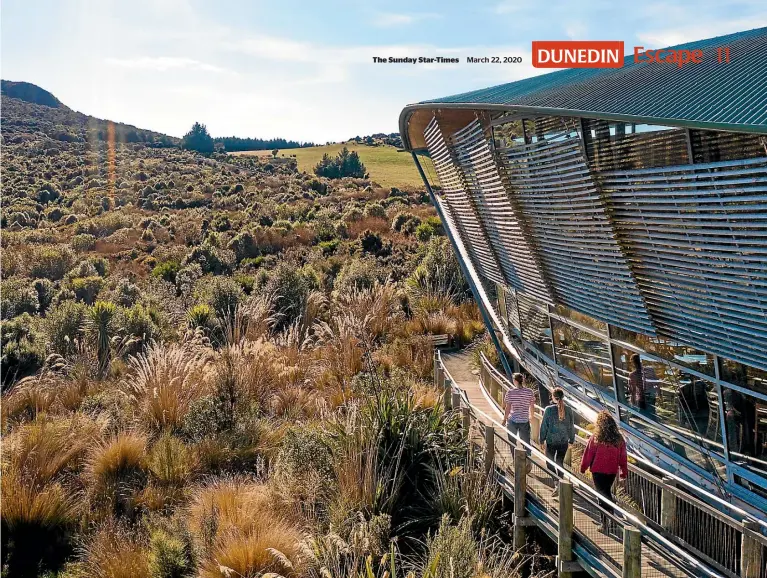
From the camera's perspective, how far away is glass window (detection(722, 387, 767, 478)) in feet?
23.7

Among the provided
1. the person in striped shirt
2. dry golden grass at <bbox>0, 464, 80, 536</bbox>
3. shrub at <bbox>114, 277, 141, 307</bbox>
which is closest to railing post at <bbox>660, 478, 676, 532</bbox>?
the person in striped shirt

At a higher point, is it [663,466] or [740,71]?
Result: [740,71]

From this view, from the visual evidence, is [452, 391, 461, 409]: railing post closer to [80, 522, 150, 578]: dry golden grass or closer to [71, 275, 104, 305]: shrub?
[80, 522, 150, 578]: dry golden grass

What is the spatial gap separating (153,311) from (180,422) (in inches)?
375

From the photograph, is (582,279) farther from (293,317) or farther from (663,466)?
(293,317)

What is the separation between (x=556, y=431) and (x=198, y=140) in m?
104

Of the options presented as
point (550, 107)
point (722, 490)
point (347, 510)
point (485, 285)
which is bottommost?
point (347, 510)

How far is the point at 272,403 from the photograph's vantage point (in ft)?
43.3

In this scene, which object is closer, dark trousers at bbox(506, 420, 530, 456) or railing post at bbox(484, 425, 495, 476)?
railing post at bbox(484, 425, 495, 476)

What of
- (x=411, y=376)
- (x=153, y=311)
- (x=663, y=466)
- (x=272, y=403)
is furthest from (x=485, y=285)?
(x=153, y=311)

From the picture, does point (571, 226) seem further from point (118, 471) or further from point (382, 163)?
point (382, 163)

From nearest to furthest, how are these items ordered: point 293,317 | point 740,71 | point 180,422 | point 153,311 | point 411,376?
point 740,71, point 180,422, point 411,376, point 153,311, point 293,317

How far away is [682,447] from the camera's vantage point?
8648 millimetres

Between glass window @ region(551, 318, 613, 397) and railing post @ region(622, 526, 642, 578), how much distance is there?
4.44 metres
